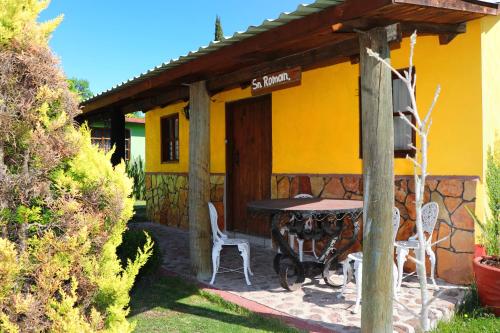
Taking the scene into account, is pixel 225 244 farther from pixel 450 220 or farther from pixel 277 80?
pixel 450 220

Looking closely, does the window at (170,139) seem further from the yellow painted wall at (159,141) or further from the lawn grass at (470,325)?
the lawn grass at (470,325)

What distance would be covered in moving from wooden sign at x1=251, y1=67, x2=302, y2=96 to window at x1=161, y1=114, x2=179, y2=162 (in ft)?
19.3

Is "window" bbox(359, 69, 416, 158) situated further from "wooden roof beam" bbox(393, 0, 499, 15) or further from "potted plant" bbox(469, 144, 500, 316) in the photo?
"wooden roof beam" bbox(393, 0, 499, 15)

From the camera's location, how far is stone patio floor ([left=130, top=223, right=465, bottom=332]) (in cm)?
405

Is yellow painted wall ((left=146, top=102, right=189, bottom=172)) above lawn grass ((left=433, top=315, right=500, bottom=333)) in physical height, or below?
above

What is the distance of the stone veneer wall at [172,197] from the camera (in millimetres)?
8899

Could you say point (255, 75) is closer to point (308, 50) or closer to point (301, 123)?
point (308, 50)

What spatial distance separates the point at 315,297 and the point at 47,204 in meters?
3.27

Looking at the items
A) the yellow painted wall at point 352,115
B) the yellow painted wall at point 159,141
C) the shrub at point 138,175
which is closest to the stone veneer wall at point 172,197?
the yellow painted wall at point 159,141

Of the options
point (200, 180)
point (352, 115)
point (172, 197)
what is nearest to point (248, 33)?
point (200, 180)

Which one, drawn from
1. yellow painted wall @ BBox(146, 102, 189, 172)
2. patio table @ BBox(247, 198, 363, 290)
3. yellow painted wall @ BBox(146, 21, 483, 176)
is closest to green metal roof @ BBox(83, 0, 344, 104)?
patio table @ BBox(247, 198, 363, 290)

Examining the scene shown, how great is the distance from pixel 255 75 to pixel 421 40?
6.92ft

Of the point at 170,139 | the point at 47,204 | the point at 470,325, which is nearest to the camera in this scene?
the point at 47,204

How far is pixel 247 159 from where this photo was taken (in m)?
8.30
